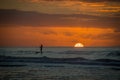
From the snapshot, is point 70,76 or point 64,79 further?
point 70,76

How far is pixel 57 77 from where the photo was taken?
80.5 feet

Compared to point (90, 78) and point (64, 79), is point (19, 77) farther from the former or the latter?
→ point (90, 78)

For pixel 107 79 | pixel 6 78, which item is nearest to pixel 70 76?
pixel 107 79

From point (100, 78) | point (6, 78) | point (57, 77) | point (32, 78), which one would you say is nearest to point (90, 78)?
point (100, 78)

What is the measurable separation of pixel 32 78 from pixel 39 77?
0.73m

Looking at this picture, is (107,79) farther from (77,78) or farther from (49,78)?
(49,78)

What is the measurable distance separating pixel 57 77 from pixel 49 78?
0.80 metres

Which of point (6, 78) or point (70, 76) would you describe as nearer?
point (6, 78)

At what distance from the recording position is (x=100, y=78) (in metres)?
24.5

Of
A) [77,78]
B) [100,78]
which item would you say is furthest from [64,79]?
[100,78]

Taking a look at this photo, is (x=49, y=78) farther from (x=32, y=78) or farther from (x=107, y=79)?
(x=107, y=79)

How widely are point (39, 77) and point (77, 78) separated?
110 inches

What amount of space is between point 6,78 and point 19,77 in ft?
3.43

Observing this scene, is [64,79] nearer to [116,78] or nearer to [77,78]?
[77,78]
